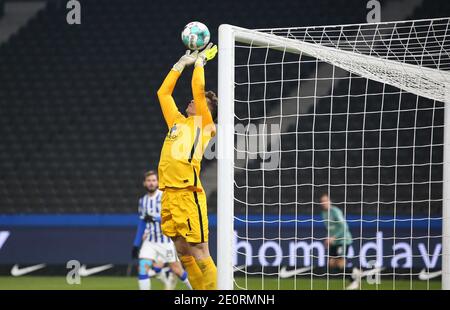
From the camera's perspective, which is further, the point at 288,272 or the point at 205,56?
the point at 288,272

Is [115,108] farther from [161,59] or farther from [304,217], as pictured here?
[304,217]

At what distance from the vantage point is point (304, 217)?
12.4 m

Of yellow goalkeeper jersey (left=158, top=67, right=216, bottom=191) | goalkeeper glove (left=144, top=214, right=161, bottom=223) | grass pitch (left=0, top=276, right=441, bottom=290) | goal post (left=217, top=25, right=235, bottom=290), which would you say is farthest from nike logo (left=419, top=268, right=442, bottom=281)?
goal post (left=217, top=25, right=235, bottom=290)

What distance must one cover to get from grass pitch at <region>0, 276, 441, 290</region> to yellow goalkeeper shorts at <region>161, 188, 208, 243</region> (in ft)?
13.7

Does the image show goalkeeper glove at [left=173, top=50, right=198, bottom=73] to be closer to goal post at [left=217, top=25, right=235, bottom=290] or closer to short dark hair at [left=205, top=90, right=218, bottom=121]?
short dark hair at [left=205, top=90, right=218, bottom=121]

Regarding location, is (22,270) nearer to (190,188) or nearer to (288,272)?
(288,272)

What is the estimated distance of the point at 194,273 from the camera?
20.5ft

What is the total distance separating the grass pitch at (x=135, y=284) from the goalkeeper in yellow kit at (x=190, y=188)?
4107mm

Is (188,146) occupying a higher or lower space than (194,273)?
higher

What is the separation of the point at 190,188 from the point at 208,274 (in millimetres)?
686

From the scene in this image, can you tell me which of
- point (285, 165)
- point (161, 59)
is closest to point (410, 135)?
point (285, 165)

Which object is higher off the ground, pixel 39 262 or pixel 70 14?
pixel 70 14

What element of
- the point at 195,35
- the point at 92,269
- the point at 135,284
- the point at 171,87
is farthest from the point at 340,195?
the point at 195,35

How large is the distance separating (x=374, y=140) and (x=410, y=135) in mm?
601
